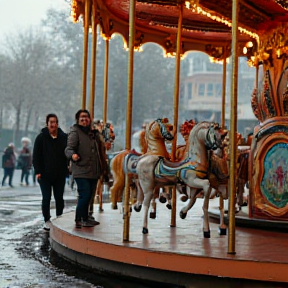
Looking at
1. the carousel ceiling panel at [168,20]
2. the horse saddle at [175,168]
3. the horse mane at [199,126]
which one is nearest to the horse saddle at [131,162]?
the horse saddle at [175,168]

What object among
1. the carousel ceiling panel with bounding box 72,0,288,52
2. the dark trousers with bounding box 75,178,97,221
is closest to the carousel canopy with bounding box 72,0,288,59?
the carousel ceiling panel with bounding box 72,0,288,52

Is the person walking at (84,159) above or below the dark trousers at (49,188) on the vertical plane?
above

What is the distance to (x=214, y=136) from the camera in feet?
33.3

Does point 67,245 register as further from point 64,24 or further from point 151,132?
point 64,24

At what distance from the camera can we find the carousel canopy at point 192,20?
1250 cm

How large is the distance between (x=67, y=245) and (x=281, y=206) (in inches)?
138

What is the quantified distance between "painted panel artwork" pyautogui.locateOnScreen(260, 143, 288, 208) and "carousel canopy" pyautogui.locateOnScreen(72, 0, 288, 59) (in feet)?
7.28

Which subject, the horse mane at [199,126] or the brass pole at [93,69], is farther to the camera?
the brass pole at [93,69]

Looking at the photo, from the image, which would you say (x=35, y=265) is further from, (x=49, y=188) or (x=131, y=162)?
(x=49, y=188)

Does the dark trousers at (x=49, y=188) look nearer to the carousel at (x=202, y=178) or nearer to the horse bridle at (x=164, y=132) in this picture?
the carousel at (x=202, y=178)

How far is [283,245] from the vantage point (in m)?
9.95

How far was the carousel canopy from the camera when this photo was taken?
41.0 feet

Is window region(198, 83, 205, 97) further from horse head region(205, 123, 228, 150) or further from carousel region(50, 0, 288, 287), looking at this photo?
horse head region(205, 123, 228, 150)

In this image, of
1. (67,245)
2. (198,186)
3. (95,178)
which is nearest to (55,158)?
(95,178)
